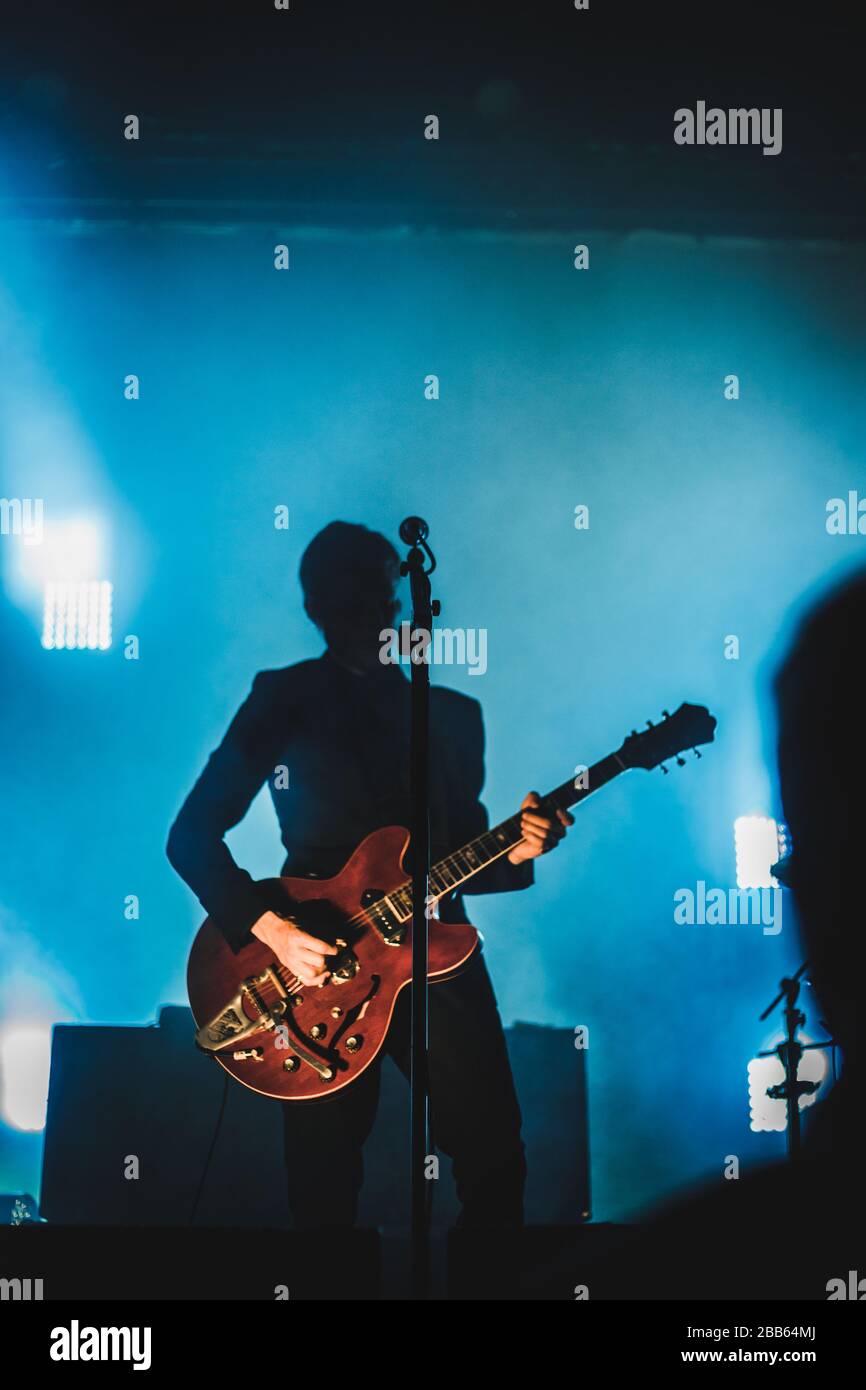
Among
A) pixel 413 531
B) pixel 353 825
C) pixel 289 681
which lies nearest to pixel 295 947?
pixel 353 825

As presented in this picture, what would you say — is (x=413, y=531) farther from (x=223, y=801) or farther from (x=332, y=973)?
(x=223, y=801)

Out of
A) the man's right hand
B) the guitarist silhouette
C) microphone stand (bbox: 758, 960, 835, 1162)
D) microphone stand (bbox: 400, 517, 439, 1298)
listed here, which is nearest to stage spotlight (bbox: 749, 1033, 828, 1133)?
microphone stand (bbox: 758, 960, 835, 1162)

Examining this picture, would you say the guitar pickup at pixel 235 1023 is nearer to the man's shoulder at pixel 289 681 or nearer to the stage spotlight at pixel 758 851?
the man's shoulder at pixel 289 681

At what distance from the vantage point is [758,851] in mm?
4094

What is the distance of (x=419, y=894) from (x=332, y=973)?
3.16 ft

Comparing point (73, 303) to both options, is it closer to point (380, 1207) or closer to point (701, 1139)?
point (380, 1207)

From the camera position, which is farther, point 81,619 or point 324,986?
point 81,619

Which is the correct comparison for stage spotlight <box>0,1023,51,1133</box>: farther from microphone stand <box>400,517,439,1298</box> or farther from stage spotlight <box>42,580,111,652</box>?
microphone stand <box>400,517,439,1298</box>

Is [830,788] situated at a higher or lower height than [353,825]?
higher

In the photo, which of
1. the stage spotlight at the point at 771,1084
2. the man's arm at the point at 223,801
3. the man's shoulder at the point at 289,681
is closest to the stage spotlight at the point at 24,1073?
the man's arm at the point at 223,801

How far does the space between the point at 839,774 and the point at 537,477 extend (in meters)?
1.50

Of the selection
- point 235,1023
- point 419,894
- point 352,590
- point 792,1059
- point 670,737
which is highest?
point 352,590

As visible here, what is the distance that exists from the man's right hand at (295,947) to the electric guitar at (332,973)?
0.03m
